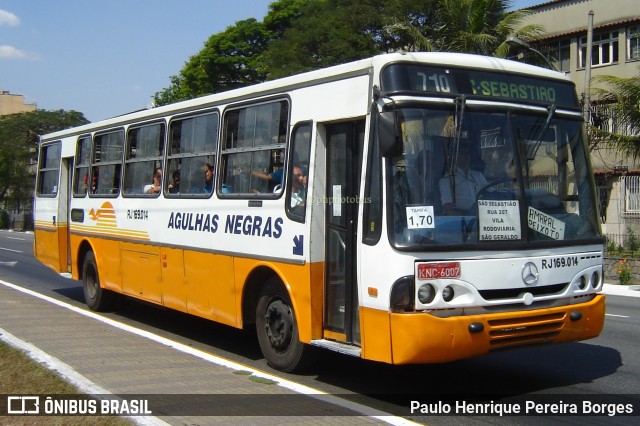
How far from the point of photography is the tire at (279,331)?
7.92 meters

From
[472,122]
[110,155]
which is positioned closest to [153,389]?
[472,122]

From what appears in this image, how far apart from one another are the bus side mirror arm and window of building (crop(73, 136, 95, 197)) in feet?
27.3

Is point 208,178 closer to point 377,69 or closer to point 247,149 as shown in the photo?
point 247,149

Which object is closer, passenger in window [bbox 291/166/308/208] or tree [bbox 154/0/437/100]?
passenger in window [bbox 291/166/308/208]

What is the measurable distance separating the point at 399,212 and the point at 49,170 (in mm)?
11051

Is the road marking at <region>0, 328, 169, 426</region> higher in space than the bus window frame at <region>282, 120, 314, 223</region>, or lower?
lower

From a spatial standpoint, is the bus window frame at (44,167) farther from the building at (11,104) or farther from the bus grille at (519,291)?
the building at (11,104)

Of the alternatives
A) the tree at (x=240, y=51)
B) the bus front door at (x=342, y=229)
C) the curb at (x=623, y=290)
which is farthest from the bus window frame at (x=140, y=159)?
the tree at (x=240, y=51)

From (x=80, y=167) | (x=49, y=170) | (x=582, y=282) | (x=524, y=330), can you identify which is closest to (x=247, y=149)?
(x=524, y=330)

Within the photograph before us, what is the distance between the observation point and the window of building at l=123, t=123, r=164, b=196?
10945mm

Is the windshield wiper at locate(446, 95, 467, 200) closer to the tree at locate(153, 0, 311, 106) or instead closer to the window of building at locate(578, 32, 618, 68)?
the window of building at locate(578, 32, 618, 68)

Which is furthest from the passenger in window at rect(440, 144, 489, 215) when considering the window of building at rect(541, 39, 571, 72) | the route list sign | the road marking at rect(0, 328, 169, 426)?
the window of building at rect(541, 39, 571, 72)

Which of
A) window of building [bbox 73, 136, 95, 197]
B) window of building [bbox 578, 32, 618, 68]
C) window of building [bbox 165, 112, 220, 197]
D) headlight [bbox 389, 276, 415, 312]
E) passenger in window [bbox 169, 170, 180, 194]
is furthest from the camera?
window of building [bbox 578, 32, 618, 68]

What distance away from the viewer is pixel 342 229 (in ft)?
24.3
